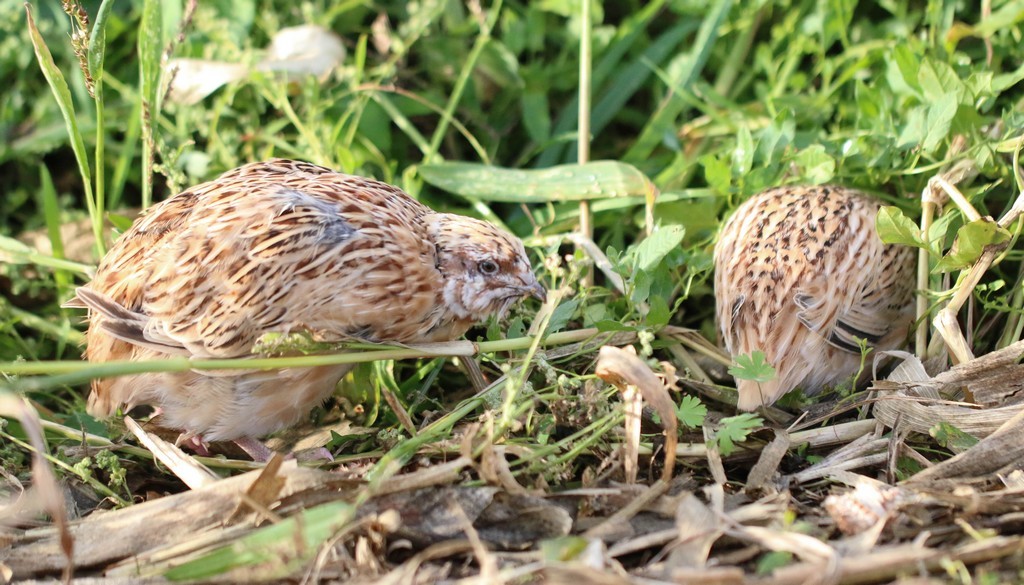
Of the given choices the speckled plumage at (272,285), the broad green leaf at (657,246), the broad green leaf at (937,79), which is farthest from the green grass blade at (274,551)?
the broad green leaf at (937,79)

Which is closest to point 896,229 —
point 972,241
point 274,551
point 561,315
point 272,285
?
point 972,241

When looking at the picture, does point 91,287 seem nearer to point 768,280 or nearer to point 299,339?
point 299,339

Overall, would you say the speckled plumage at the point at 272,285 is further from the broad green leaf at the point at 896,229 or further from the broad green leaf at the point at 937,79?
the broad green leaf at the point at 937,79

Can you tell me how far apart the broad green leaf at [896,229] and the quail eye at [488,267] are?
4.34 feet

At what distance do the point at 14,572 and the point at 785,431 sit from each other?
7.86 feet

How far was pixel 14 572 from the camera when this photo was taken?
9.34 ft

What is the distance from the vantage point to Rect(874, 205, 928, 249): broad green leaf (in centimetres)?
342

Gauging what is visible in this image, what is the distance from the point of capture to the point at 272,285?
3.20 meters

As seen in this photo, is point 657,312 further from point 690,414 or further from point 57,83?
point 57,83

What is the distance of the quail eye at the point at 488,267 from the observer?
346 centimetres

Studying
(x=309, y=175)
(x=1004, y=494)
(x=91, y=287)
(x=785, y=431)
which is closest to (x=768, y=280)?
(x=785, y=431)

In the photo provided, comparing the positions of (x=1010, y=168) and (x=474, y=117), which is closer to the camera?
(x=1010, y=168)

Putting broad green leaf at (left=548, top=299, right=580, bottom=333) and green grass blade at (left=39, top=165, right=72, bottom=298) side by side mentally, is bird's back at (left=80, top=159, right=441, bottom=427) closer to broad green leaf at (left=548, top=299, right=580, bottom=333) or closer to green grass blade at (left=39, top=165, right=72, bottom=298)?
broad green leaf at (left=548, top=299, right=580, bottom=333)

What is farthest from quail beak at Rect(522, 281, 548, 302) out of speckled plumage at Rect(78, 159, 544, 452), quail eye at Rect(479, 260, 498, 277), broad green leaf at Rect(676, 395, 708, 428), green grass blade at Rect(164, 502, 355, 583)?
green grass blade at Rect(164, 502, 355, 583)
